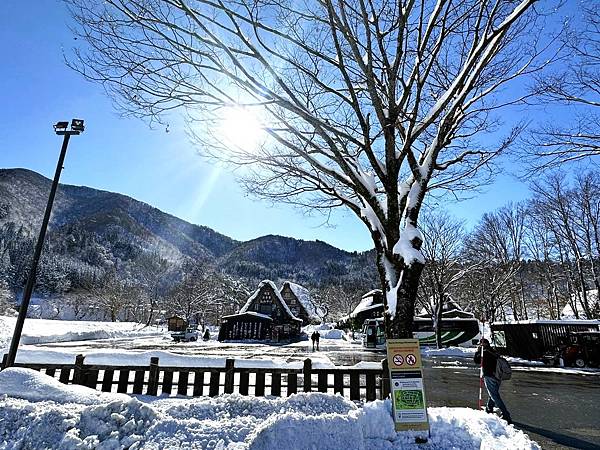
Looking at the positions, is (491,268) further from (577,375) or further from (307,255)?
(307,255)

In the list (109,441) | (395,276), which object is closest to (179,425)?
(109,441)

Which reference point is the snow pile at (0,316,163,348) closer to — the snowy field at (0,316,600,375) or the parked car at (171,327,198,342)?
the snowy field at (0,316,600,375)

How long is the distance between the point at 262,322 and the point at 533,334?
95.1ft

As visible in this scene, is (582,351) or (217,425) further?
(582,351)

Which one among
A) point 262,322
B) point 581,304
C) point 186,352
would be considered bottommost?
point 186,352

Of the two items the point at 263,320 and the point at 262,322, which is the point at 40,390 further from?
the point at 262,322

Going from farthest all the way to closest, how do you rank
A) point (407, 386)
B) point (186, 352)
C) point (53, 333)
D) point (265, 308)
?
point (265, 308)
point (53, 333)
point (186, 352)
point (407, 386)

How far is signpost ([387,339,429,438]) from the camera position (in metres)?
5.30

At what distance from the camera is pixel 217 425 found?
5008 mm

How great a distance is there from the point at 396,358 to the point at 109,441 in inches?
169

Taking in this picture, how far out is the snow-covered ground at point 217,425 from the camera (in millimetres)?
4613

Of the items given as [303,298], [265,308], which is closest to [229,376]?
[265,308]

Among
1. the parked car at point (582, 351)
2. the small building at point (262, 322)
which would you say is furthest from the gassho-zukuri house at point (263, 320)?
the parked car at point (582, 351)

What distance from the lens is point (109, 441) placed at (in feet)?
14.8
